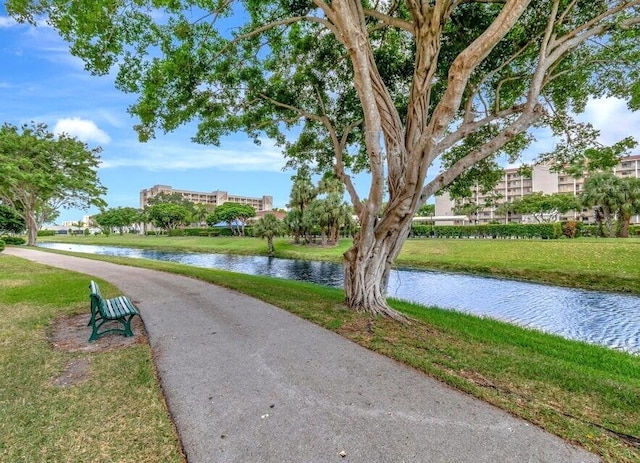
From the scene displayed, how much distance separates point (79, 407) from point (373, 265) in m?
5.04

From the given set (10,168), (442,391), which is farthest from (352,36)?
(10,168)

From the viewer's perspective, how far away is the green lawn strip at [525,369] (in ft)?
9.68

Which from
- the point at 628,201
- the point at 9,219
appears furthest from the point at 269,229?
the point at 628,201

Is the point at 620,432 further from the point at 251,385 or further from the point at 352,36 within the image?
the point at 352,36

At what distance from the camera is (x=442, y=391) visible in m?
3.53

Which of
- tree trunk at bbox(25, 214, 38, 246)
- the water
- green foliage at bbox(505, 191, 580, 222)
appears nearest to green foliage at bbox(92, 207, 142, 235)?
tree trunk at bbox(25, 214, 38, 246)

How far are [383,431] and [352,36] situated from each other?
567 centimetres

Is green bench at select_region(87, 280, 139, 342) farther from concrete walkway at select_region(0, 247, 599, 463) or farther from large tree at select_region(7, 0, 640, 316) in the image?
large tree at select_region(7, 0, 640, 316)

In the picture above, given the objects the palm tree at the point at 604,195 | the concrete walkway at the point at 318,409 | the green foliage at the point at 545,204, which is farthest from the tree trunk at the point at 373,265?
the green foliage at the point at 545,204

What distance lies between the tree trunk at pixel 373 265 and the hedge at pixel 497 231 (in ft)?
109

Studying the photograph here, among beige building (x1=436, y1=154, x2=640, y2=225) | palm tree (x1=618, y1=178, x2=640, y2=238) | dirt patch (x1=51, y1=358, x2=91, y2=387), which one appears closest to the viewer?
dirt patch (x1=51, y1=358, x2=91, y2=387)

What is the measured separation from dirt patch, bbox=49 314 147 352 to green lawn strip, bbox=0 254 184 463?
0.51 feet

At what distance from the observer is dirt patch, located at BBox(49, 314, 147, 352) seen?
4883mm

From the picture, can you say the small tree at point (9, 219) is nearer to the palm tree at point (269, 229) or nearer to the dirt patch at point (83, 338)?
the palm tree at point (269, 229)
